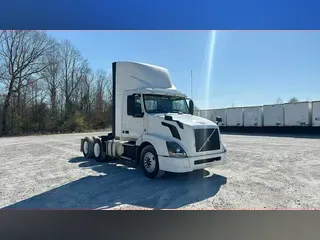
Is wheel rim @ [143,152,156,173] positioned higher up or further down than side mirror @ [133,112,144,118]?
further down

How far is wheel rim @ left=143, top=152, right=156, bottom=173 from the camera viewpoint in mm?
5211

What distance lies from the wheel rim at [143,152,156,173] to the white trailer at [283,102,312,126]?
16.6 metres

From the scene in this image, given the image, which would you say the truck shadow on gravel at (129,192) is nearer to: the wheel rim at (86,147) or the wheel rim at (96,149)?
the wheel rim at (96,149)

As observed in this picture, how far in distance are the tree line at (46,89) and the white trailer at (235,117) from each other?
13.0m

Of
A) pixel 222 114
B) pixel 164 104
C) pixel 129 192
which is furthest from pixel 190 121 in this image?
pixel 222 114

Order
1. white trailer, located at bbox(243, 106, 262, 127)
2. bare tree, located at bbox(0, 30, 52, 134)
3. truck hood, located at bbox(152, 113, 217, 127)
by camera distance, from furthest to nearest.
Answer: white trailer, located at bbox(243, 106, 262, 127)
bare tree, located at bbox(0, 30, 52, 134)
truck hood, located at bbox(152, 113, 217, 127)

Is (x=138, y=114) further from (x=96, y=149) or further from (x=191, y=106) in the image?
(x=96, y=149)

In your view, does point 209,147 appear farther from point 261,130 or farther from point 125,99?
A: point 261,130

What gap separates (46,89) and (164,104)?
12.2 meters

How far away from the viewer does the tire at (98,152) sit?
7.09m

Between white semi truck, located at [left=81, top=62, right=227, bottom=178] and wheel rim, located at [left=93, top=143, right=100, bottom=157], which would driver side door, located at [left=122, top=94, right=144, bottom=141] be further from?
wheel rim, located at [left=93, top=143, right=100, bottom=157]

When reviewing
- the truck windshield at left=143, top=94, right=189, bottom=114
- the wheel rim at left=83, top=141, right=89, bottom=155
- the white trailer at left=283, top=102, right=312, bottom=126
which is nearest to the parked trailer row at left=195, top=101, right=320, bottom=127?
the white trailer at left=283, top=102, right=312, bottom=126

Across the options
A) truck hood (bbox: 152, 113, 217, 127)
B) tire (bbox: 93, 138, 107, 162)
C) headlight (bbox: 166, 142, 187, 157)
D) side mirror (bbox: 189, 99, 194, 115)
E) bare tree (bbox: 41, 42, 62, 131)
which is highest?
bare tree (bbox: 41, 42, 62, 131)

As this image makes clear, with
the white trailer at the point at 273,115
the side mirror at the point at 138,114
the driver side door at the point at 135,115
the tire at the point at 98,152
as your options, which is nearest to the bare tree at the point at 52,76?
the tire at the point at 98,152
